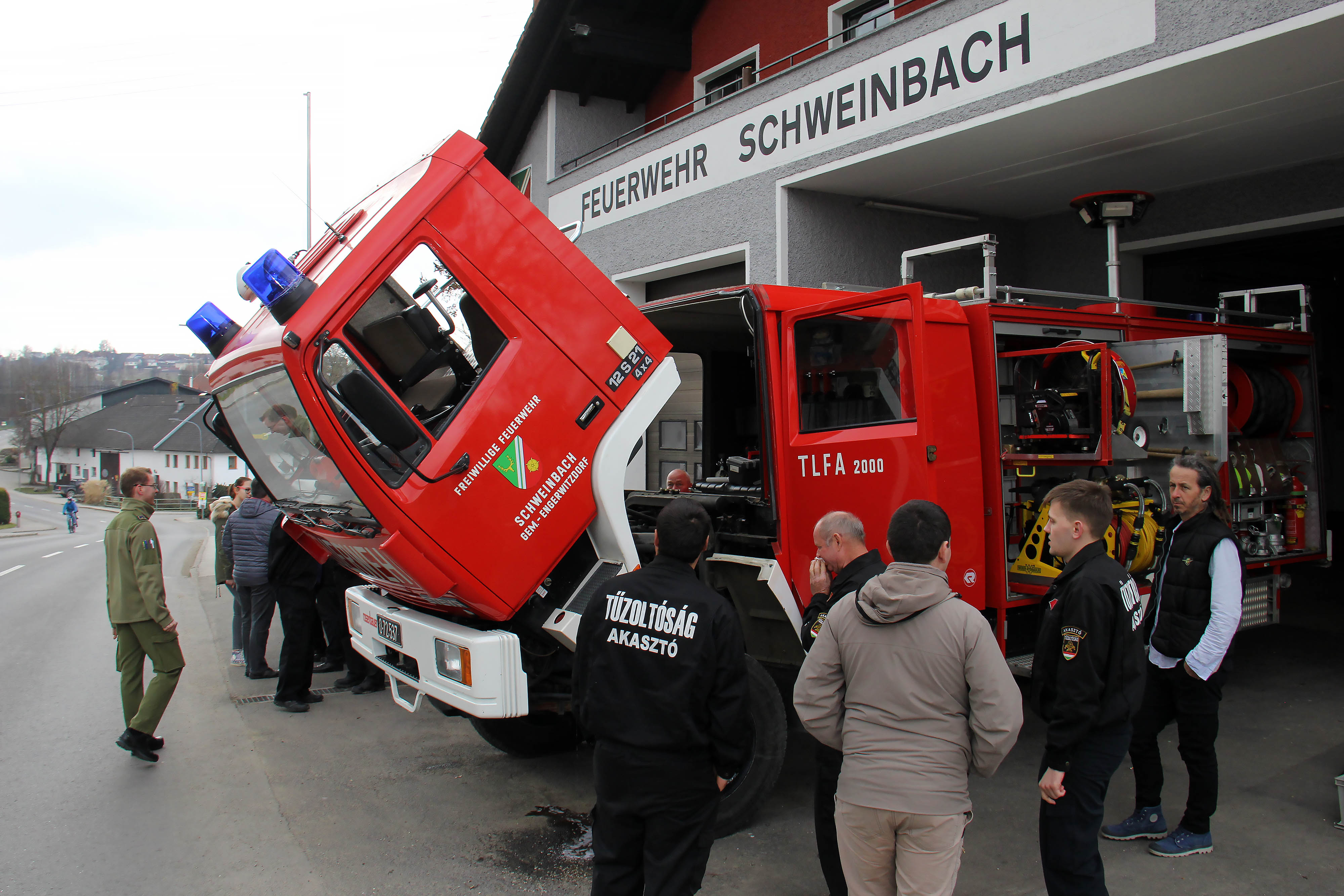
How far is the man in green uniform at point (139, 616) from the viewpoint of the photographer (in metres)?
5.40

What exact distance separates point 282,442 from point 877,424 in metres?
2.90

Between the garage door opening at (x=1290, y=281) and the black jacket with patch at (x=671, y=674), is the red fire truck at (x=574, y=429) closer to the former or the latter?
the black jacket with patch at (x=671, y=674)

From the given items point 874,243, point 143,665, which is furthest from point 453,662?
point 874,243

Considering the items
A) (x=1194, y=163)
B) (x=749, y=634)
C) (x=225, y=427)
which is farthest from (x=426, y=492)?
(x=1194, y=163)

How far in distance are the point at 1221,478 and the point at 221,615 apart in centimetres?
1109

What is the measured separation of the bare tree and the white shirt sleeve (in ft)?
335

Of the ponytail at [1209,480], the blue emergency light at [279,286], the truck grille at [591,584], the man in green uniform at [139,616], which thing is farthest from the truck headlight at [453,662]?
the ponytail at [1209,480]

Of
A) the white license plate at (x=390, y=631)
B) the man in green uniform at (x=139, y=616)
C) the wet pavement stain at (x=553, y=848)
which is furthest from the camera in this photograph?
the man in green uniform at (x=139, y=616)

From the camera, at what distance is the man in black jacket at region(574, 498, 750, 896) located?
2732 mm

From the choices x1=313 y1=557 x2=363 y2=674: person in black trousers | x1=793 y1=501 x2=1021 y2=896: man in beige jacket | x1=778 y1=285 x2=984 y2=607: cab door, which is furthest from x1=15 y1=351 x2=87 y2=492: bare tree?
x1=793 y1=501 x2=1021 y2=896: man in beige jacket

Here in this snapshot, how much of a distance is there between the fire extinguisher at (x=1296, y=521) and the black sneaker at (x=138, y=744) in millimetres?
7972

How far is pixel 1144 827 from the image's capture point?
4.16 m

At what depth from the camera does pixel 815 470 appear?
15.0 ft

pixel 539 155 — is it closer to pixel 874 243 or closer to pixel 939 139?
pixel 874 243
